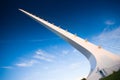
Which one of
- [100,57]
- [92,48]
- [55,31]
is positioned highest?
[55,31]

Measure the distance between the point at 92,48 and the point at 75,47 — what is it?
172 inches

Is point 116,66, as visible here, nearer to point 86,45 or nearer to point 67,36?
point 86,45

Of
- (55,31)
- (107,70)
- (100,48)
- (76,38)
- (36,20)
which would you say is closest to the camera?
(107,70)

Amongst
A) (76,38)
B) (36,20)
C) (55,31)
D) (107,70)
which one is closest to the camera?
(107,70)

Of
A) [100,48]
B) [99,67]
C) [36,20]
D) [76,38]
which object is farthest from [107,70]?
[36,20]

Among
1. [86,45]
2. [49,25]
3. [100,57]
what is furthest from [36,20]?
[100,57]

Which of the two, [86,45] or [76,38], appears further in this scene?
[76,38]

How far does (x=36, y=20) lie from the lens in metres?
37.6

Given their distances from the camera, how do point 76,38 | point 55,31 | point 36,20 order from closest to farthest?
point 76,38
point 55,31
point 36,20

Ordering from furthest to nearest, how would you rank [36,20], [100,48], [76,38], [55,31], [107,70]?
1. [36,20]
2. [55,31]
3. [76,38]
4. [100,48]
5. [107,70]

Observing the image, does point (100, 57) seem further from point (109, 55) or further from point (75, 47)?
point (75, 47)

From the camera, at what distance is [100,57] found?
2538 centimetres

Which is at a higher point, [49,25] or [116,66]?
[49,25]

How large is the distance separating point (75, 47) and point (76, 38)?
2.14 meters
